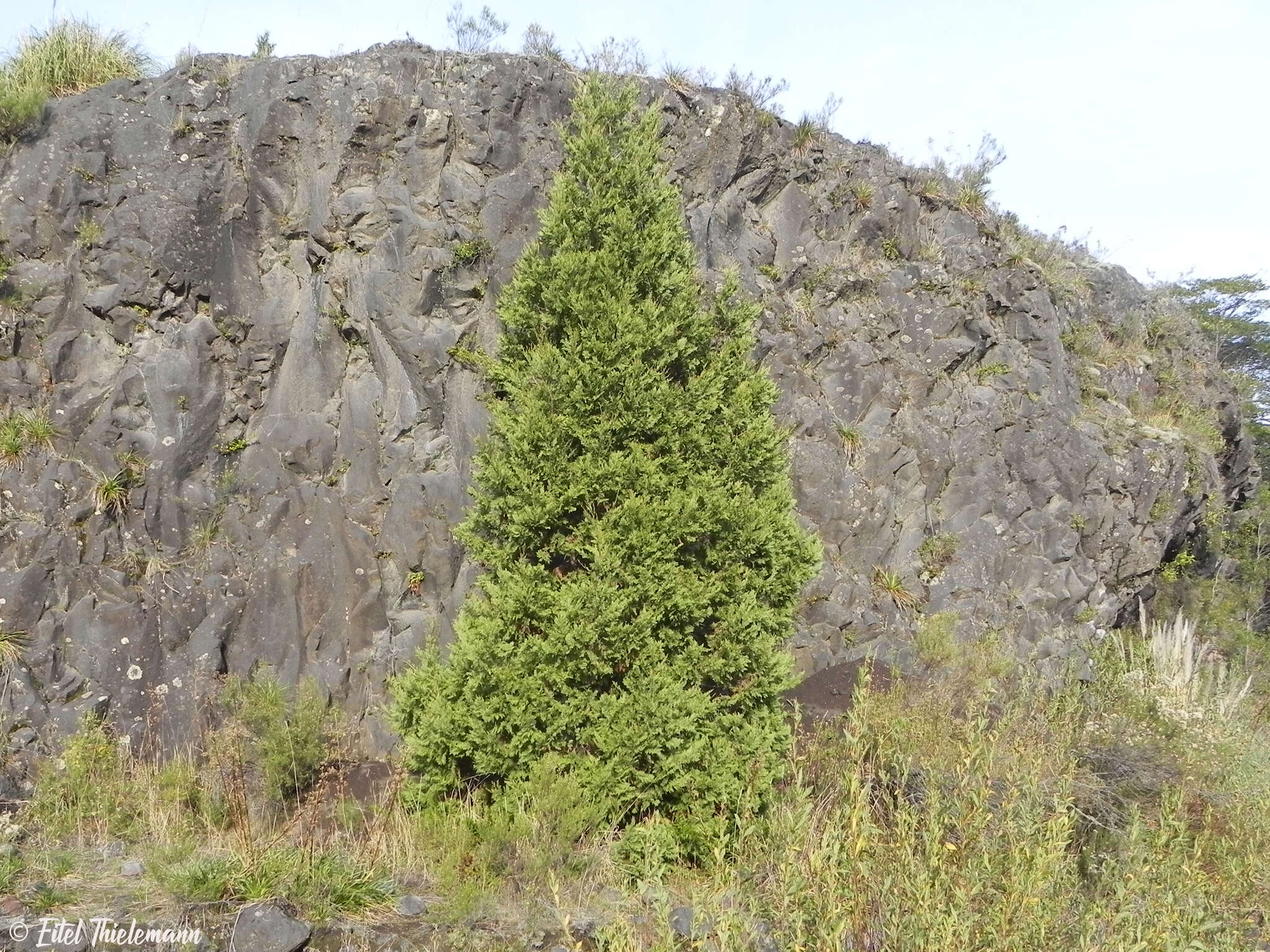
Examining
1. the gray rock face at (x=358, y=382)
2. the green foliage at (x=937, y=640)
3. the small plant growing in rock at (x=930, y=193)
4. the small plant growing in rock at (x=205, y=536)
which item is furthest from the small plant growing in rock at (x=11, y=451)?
the small plant growing in rock at (x=930, y=193)

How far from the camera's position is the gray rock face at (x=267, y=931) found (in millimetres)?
4844

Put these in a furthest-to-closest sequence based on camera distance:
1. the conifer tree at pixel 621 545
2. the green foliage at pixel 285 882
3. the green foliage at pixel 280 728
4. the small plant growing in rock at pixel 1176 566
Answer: the small plant growing in rock at pixel 1176 566 → the green foliage at pixel 280 728 → the conifer tree at pixel 621 545 → the green foliage at pixel 285 882

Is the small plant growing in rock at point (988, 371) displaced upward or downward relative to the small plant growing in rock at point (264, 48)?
downward

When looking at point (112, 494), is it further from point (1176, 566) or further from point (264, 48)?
point (1176, 566)

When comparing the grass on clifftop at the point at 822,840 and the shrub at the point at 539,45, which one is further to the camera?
the shrub at the point at 539,45

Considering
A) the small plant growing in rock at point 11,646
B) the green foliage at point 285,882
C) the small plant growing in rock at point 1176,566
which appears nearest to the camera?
the green foliage at point 285,882

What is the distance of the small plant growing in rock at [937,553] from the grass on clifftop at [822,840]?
1080mm

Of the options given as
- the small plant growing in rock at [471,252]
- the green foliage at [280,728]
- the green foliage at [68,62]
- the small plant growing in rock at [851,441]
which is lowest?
the green foliage at [280,728]

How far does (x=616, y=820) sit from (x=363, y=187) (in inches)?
268

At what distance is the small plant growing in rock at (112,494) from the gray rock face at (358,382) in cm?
6

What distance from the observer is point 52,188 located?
8.07 m

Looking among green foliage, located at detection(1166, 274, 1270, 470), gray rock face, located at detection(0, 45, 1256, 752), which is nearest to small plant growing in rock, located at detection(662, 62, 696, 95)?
gray rock face, located at detection(0, 45, 1256, 752)

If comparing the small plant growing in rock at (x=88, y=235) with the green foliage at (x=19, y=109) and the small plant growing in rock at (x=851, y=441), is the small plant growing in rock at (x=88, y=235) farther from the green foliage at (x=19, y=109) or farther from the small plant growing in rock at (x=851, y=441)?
the small plant growing in rock at (x=851, y=441)

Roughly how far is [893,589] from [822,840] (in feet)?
19.5
